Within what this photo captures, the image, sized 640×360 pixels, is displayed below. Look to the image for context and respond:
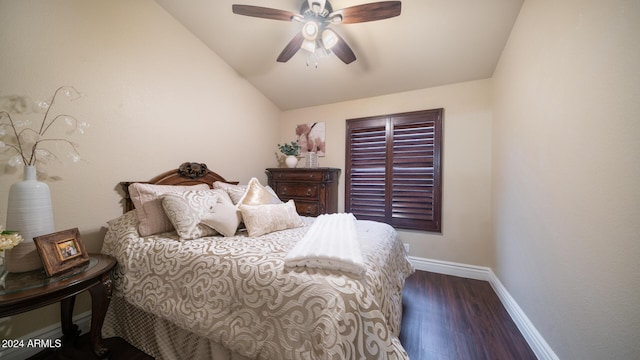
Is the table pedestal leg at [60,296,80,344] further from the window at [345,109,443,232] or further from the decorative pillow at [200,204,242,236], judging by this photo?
the window at [345,109,443,232]

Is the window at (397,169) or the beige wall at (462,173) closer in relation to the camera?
the beige wall at (462,173)

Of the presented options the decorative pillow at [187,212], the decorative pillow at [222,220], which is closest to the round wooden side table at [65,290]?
the decorative pillow at [187,212]

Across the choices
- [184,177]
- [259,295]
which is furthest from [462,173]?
[184,177]

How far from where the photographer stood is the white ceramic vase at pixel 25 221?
1.06 meters

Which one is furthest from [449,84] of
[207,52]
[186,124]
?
[186,124]

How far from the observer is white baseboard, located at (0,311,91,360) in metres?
1.22

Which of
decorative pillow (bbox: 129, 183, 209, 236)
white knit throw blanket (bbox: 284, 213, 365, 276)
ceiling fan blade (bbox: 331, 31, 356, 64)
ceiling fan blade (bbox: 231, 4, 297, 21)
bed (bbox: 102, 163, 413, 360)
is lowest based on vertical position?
bed (bbox: 102, 163, 413, 360)

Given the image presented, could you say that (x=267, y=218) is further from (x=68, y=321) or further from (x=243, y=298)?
(x=68, y=321)

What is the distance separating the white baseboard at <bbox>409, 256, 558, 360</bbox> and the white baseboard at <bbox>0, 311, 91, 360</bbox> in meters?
3.07

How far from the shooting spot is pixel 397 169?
273 centimetres

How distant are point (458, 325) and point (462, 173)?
1.60m

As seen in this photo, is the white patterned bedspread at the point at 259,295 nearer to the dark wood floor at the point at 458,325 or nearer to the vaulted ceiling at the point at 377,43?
the dark wood floor at the point at 458,325

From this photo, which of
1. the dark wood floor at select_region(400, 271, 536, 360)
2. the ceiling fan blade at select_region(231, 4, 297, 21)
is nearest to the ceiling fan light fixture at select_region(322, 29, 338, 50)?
the ceiling fan blade at select_region(231, 4, 297, 21)

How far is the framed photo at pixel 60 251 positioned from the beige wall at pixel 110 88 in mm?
412
